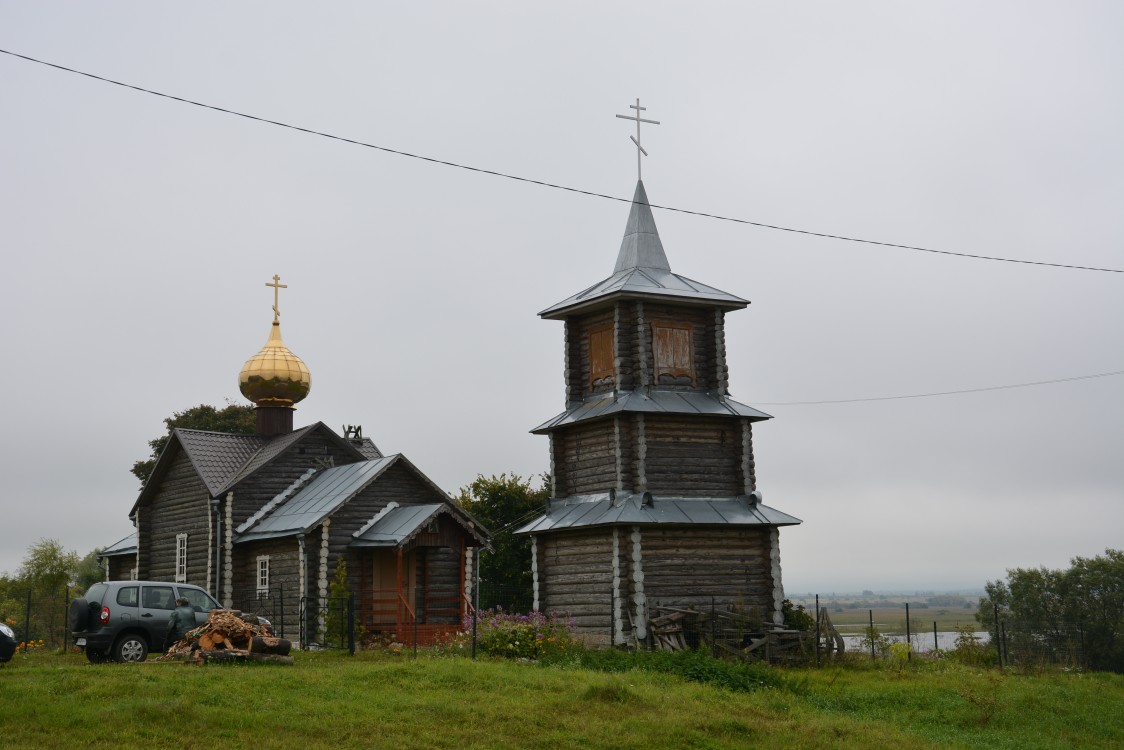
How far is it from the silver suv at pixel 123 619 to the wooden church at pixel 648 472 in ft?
29.5

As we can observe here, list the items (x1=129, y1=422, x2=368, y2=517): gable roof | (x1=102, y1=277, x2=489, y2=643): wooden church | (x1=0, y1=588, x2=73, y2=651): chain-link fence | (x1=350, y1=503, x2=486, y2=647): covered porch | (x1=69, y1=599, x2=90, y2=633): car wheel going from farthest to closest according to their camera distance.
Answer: (x1=0, y1=588, x2=73, y2=651): chain-link fence
(x1=129, y1=422, x2=368, y2=517): gable roof
(x1=102, y1=277, x2=489, y2=643): wooden church
(x1=350, y1=503, x2=486, y2=647): covered porch
(x1=69, y1=599, x2=90, y2=633): car wheel

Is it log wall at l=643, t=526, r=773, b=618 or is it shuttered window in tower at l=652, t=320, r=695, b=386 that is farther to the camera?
shuttered window in tower at l=652, t=320, r=695, b=386

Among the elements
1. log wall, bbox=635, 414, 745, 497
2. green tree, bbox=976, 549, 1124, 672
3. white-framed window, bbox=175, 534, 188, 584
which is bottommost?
green tree, bbox=976, 549, 1124, 672

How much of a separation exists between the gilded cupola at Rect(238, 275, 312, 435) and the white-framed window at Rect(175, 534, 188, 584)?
15.2 feet

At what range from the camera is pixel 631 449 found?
28359 millimetres

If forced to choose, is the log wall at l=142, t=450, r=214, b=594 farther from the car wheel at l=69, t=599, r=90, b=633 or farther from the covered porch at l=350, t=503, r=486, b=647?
the car wheel at l=69, t=599, r=90, b=633

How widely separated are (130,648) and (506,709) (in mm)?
9502

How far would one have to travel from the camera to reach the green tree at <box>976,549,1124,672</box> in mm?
47684

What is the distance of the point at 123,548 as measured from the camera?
42.0 m

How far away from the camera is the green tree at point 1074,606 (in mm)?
47684

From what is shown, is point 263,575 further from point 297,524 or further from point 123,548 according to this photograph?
point 123,548

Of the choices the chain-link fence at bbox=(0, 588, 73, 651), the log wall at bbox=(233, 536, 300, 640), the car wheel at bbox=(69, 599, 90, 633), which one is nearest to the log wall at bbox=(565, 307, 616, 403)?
the log wall at bbox=(233, 536, 300, 640)

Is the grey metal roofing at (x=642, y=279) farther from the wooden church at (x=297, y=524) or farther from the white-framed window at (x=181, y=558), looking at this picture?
the white-framed window at (x=181, y=558)

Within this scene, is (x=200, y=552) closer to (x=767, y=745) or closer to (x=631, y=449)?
(x=631, y=449)
